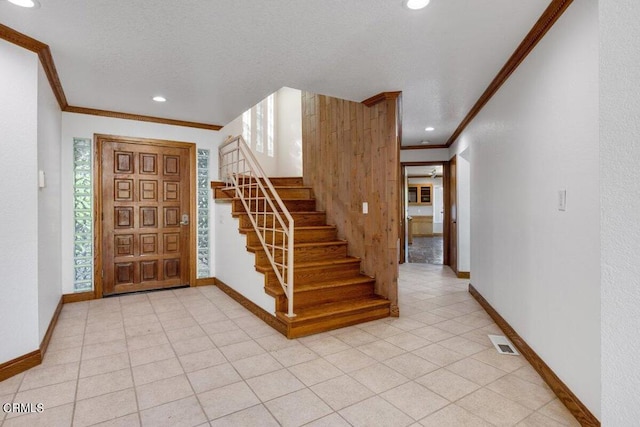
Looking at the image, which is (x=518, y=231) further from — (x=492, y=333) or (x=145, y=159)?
(x=145, y=159)

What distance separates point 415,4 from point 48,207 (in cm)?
354

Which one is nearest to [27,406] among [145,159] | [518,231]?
[145,159]

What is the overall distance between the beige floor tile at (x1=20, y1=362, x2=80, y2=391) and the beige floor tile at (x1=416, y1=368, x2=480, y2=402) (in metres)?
2.45

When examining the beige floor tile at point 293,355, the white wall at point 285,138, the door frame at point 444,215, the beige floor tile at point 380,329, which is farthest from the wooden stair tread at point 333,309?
the door frame at point 444,215

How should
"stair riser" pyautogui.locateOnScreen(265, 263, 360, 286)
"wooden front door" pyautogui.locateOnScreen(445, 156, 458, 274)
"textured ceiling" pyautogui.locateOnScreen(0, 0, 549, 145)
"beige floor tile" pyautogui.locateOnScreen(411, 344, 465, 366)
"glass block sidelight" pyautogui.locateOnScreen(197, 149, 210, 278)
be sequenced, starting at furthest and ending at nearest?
"wooden front door" pyautogui.locateOnScreen(445, 156, 458, 274), "glass block sidelight" pyautogui.locateOnScreen(197, 149, 210, 278), "stair riser" pyautogui.locateOnScreen(265, 263, 360, 286), "beige floor tile" pyautogui.locateOnScreen(411, 344, 465, 366), "textured ceiling" pyautogui.locateOnScreen(0, 0, 549, 145)

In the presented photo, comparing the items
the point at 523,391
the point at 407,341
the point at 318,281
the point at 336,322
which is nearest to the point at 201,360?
→ the point at 336,322

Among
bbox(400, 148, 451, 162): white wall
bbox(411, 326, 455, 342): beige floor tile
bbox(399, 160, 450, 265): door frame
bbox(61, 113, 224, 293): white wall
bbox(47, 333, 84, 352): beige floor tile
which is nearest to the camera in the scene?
bbox(47, 333, 84, 352): beige floor tile

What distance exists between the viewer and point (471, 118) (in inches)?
178

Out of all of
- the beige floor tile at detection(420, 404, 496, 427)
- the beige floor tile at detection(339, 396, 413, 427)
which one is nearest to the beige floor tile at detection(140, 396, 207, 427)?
the beige floor tile at detection(339, 396, 413, 427)

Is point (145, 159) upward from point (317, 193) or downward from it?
upward

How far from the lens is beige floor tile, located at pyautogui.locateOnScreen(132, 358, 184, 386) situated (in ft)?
7.59

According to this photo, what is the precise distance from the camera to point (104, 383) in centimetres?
226

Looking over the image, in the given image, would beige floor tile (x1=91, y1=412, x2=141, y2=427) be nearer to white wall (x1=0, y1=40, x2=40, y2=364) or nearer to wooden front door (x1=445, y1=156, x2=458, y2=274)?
white wall (x1=0, y1=40, x2=40, y2=364)

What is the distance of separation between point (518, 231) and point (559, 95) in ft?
3.81
